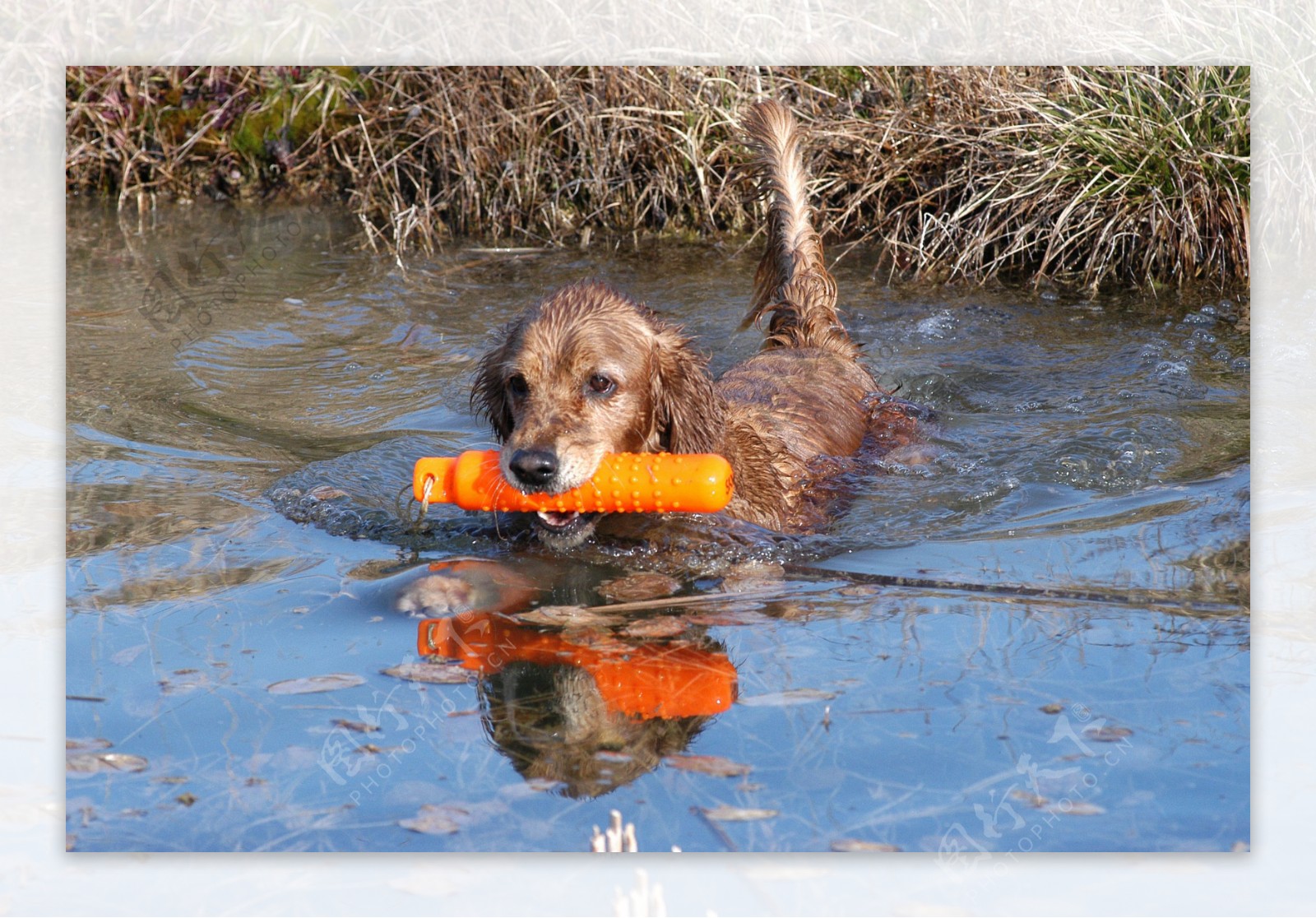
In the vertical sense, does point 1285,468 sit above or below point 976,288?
below

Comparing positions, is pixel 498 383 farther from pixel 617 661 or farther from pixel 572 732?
pixel 572 732

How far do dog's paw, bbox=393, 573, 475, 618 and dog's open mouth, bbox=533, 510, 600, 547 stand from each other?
44 cm

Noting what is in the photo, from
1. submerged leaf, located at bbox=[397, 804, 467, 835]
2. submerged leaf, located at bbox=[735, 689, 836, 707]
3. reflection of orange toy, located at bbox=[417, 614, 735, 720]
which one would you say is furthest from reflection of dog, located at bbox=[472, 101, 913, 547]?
submerged leaf, located at bbox=[397, 804, 467, 835]

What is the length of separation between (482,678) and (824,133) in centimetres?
588

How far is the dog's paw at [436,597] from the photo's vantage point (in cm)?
487

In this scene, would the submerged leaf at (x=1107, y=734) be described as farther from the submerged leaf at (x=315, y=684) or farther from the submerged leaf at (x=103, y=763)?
the submerged leaf at (x=103, y=763)

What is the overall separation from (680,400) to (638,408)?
22cm

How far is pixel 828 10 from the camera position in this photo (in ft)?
23.5

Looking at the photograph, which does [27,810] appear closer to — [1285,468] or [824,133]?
[1285,468]

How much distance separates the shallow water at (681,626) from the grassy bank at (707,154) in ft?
2.17

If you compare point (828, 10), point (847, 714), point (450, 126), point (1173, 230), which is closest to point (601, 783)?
point (847, 714)

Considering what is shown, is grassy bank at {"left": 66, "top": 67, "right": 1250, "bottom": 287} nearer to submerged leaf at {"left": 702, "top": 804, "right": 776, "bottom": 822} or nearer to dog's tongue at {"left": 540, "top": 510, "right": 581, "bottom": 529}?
dog's tongue at {"left": 540, "top": 510, "right": 581, "bottom": 529}

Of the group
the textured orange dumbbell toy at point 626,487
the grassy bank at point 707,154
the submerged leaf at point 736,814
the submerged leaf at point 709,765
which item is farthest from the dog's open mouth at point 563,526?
the grassy bank at point 707,154

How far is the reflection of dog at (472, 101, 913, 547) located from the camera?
5.14 metres
